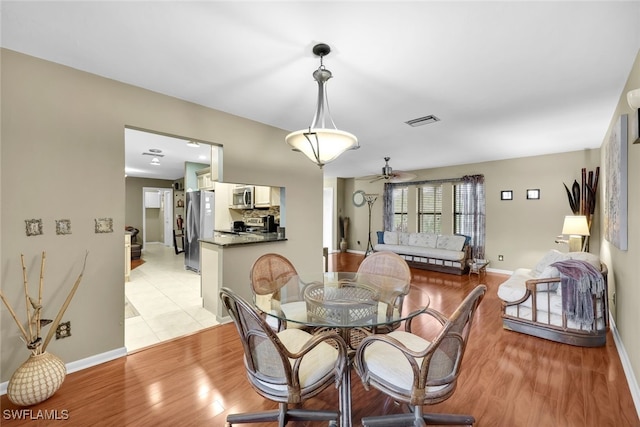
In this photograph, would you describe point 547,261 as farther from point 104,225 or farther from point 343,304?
point 104,225

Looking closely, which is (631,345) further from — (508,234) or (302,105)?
(508,234)

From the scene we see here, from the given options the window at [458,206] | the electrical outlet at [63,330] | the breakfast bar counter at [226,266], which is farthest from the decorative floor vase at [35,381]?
the window at [458,206]

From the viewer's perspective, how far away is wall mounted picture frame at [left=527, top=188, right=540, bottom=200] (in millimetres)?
5346

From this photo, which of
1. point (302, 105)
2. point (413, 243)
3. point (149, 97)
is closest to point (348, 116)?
point (302, 105)

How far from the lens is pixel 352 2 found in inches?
59.6

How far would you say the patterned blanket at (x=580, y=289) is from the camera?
8.31 ft

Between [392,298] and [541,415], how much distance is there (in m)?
1.14

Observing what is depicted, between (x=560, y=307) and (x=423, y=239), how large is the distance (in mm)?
3887

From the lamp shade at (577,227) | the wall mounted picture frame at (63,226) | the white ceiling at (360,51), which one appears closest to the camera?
the white ceiling at (360,51)

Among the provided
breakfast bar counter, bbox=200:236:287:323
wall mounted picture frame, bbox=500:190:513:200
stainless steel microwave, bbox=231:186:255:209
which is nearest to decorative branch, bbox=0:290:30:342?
breakfast bar counter, bbox=200:236:287:323

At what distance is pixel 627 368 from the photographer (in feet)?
7.10

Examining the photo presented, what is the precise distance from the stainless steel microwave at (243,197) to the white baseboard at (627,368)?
17.5 feet

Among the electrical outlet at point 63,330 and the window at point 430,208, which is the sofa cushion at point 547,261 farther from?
the electrical outlet at point 63,330

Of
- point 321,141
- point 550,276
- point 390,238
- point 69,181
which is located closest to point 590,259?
point 550,276
